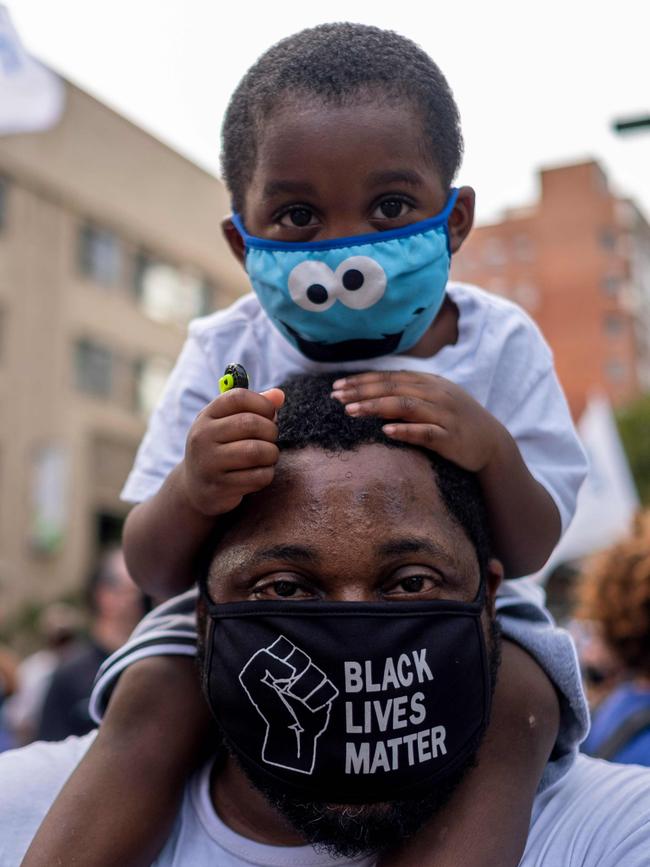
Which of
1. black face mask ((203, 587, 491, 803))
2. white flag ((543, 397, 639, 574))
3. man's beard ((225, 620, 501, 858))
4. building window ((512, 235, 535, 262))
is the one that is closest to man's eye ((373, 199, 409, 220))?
black face mask ((203, 587, 491, 803))

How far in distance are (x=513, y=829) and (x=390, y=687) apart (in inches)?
13.7

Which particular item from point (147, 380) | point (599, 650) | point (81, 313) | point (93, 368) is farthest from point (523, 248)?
point (599, 650)

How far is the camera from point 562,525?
2367 millimetres

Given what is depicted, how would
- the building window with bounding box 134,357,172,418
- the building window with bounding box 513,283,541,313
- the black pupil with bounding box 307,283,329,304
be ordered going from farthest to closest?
the building window with bounding box 513,283,541,313 < the building window with bounding box 134,357,172,418 < the black pupil with bounding box 307,283,329,304

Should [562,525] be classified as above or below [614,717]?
above

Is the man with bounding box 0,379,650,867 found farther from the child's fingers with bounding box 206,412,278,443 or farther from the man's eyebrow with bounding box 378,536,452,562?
the child's fingers with bounding box 206,412,278,443

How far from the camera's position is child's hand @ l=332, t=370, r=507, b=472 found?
2.06 metres

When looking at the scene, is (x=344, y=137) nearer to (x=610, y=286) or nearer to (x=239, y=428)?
(x=239, y=428)

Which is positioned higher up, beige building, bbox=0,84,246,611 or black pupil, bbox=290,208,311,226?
black pupil, bbox=290,208,311,226

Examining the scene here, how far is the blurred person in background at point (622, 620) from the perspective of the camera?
405 cm

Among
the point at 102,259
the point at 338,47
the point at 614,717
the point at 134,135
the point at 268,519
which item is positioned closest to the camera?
the point at 268,519

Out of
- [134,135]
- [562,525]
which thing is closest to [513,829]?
[562,525]

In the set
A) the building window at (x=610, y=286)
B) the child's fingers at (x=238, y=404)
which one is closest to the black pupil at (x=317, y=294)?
the child's fingers at (x=238, y=404)

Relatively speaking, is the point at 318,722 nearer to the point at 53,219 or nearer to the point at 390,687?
the point at 390,687
